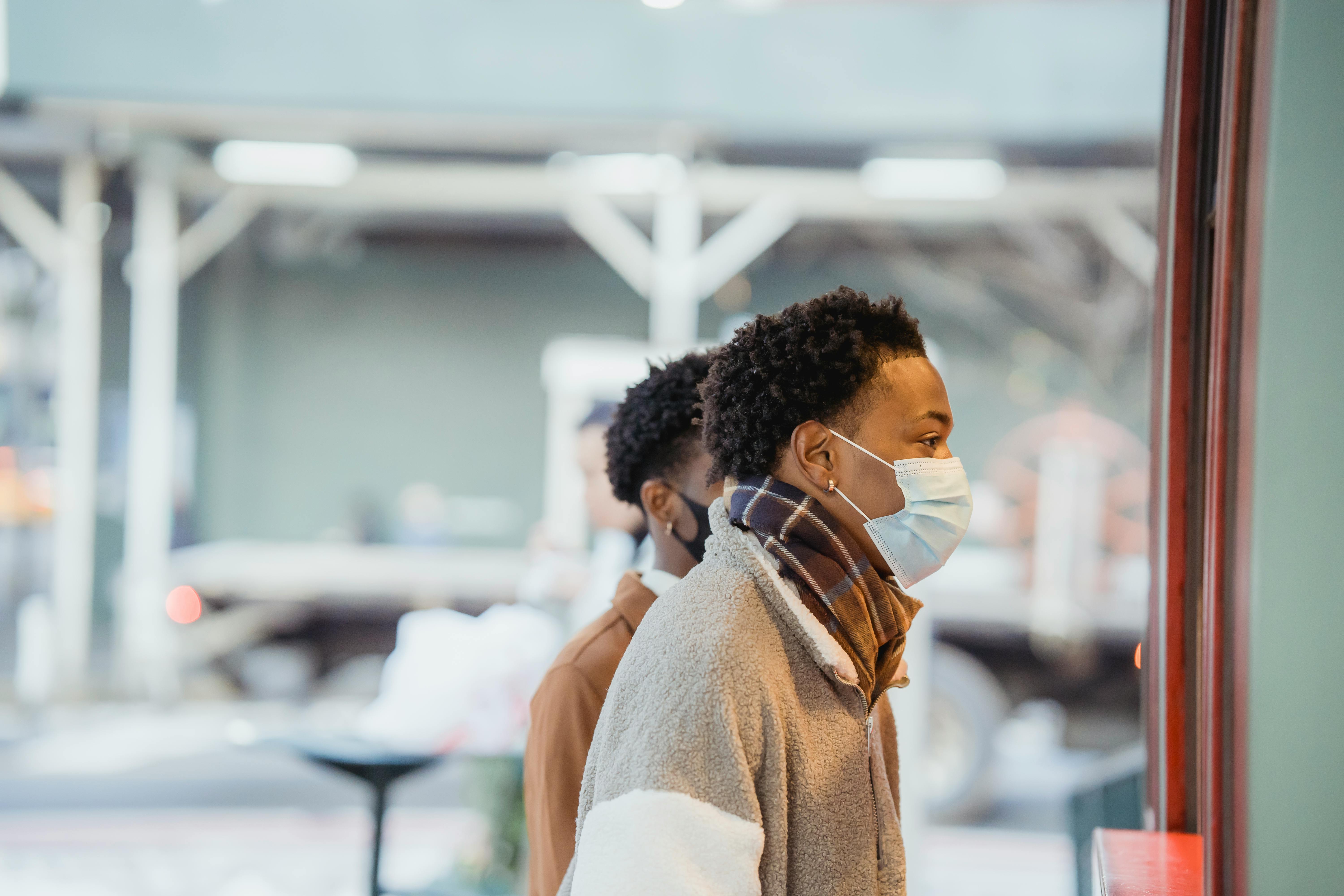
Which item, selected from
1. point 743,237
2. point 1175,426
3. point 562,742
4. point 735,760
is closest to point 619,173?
point 743,237

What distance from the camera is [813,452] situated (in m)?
1.14

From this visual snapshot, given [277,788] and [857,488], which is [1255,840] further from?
[277,788]

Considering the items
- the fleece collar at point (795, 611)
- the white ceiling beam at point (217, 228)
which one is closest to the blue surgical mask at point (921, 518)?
the fleece collar at point (795, 611)

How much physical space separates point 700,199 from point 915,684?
17.0 feet

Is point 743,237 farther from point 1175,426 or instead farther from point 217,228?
point 1175,426

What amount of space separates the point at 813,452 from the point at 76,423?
7.47 m

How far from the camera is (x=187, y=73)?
253 inches

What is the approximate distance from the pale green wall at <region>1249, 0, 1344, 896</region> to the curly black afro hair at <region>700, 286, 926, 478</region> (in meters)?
0.39

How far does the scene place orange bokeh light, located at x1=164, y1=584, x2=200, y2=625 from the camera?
265 inches

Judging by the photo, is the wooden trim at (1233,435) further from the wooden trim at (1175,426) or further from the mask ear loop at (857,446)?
the wooden trim at (1175,426)

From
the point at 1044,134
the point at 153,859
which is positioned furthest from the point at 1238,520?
the point at 1044,134

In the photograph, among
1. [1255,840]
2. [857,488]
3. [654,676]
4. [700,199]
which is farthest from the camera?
[700,199]

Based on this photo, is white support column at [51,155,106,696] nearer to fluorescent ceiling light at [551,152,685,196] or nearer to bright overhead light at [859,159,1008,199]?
fluorescent ceiling light at [551,152,685,196]

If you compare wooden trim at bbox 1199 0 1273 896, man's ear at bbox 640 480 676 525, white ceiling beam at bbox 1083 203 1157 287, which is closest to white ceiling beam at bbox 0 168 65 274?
white ceiling beam at bbox 1083 203 1157 287
